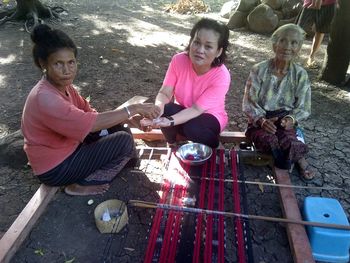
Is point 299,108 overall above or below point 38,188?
above

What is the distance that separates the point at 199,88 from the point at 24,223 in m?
1.96

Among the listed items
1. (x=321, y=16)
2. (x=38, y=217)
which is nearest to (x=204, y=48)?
(x=38, y=217)

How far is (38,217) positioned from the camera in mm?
2814

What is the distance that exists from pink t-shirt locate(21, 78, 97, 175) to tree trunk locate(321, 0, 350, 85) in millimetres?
4169

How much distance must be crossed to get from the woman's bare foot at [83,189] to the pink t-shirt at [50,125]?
0.36 m

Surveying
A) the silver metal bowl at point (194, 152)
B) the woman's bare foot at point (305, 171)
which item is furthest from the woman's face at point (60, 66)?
the woman's bare foot at point (305, 171)

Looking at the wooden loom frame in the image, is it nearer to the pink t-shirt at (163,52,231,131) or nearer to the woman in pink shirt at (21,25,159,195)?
the woman in pink shirt at (21,25,159,195)

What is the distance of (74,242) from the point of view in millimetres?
2613

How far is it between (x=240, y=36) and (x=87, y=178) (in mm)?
5951

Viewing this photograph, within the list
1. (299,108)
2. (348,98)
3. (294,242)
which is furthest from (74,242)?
(348,98)

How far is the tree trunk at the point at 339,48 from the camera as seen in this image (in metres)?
5.06

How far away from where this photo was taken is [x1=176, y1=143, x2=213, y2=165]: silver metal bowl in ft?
10.5

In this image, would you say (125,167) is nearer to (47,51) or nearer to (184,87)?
(184,87)

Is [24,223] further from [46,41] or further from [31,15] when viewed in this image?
[31,15]
